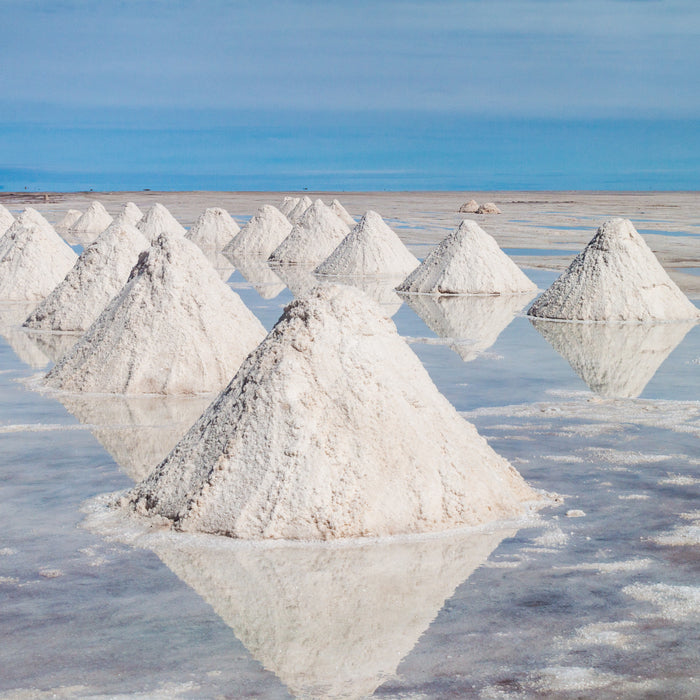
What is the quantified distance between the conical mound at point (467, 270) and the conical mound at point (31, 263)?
5.68 m

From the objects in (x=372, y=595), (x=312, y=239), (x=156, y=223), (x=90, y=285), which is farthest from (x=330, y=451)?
(x=156, y=223)

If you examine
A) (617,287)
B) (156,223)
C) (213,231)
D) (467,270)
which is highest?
(156,223)

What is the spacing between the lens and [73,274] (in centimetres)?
1313

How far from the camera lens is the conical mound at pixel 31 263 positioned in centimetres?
1673

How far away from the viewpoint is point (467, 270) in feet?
57.7

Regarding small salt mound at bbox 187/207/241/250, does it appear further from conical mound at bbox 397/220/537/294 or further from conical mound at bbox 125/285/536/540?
conical mound at bbox 125/285/536/540

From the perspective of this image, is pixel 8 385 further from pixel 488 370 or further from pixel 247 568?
pixel 247 568

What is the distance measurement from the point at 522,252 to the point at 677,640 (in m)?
23.2

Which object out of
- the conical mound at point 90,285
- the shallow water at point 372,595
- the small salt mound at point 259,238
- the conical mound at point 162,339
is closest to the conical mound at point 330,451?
the shallow water at point 372,595

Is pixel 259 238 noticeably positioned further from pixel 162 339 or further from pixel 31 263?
pixel 162 339

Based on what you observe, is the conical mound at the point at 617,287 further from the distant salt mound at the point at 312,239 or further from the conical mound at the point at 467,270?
the distant salt mound at the point at 312,239

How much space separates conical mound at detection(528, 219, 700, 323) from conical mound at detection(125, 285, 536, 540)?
8.38 metres

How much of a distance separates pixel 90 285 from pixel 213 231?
15.3 m

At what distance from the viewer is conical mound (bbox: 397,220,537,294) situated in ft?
57.5
